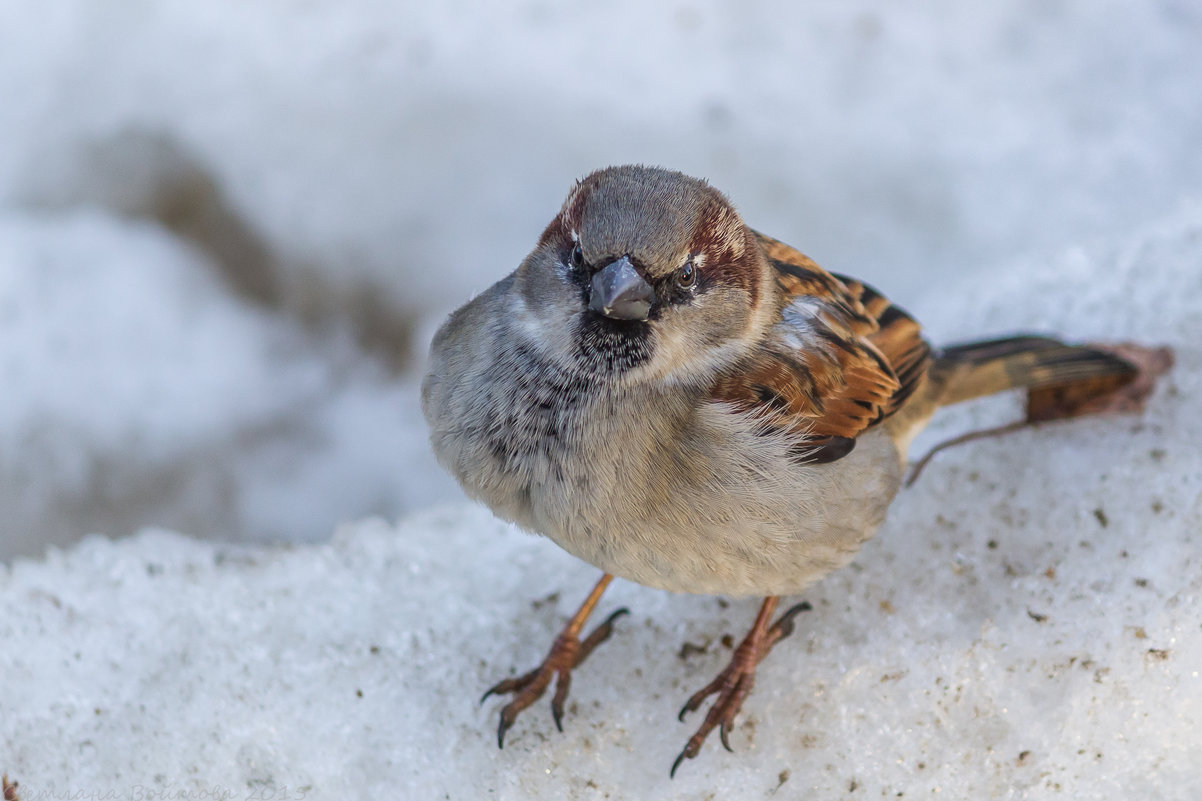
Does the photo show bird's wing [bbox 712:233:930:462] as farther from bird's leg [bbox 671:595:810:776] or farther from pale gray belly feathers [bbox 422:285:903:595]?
bird's leg [bbox 671:595:810:776]

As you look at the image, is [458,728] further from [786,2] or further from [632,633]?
[786,2]

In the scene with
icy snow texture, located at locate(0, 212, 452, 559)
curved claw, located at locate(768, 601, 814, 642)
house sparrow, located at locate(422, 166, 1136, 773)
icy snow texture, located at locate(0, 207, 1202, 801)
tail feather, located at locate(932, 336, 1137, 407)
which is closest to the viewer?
house sparrow, located at locate(422, 166, 1136, 773)

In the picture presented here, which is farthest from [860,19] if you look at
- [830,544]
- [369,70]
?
[830,544]

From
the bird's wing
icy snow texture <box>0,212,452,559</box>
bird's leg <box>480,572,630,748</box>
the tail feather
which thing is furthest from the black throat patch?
icy snow texture <box>0,212,452,559</box>

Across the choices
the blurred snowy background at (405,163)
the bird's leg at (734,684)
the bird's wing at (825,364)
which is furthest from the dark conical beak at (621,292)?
the blurred snowy background at (405,163)

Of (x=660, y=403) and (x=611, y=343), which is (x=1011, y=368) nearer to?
(x=660, y=403)

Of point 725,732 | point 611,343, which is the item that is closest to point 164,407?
point 611,343

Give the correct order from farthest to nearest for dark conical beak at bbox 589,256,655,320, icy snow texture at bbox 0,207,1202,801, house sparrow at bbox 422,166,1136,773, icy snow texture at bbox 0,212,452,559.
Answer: icy snow texture at bbox 0,212,452,559 < icy snow texture at bbox 0,207,1202,801 < house sparrow at bbox 422,166,1136,773 < dark conical beak at bbox 589,256,655,320
